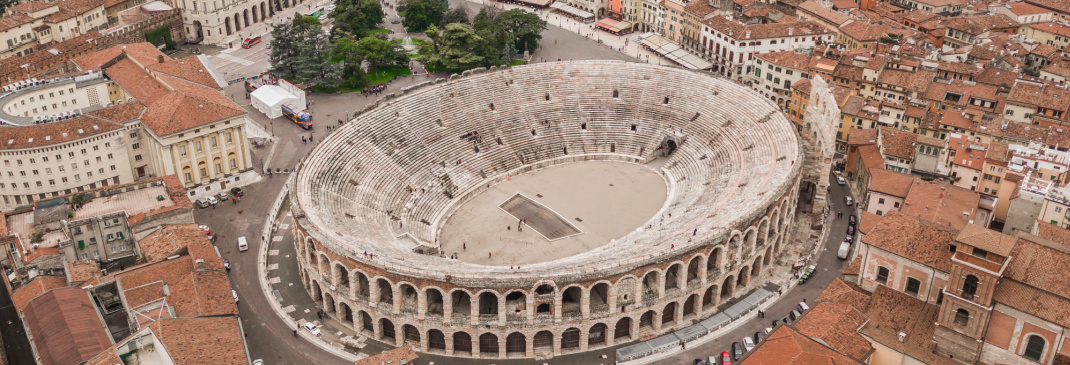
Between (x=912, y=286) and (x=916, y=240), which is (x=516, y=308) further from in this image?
(x=916, y=240)

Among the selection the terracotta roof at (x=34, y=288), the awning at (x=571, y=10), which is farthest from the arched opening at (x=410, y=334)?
the awning at (x=571, y=10)

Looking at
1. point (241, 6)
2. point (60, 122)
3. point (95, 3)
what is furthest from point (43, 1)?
point (60, 122)

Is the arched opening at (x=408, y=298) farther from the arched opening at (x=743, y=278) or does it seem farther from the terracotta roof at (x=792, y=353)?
the arched opening at (x=743, y=278)

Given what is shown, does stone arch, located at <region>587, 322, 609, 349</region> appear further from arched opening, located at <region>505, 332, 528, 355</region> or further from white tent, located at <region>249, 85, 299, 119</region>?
white tent, located at <region>249, 85, 299, 119</region>

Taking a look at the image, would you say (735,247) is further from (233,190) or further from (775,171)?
(233,190)

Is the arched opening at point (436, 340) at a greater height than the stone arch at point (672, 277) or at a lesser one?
lesser

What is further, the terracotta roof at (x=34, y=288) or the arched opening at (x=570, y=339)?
the arched opening at (x=570, y=339)

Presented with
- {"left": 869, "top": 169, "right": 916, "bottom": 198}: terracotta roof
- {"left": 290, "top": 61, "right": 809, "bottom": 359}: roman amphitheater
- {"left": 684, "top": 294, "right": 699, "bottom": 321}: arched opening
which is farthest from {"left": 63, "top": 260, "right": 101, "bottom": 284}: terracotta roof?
{"left": 869, "top": 169, "right": 916, "bottom": 198}: terracotta roof
